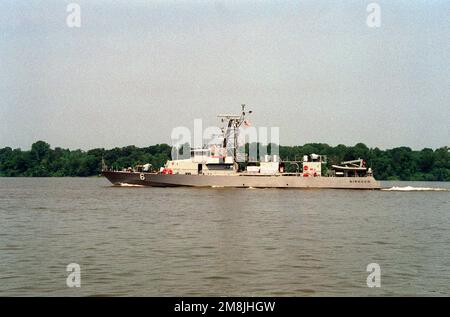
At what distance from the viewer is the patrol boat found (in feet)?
252

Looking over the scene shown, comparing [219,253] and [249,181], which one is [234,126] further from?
[219,253]

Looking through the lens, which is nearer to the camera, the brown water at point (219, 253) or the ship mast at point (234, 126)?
the brown water at point (219, 253)

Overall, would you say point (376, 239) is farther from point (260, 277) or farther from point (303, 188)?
point (303, 188)

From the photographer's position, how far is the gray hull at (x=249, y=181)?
250 feet

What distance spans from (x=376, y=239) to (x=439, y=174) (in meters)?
126

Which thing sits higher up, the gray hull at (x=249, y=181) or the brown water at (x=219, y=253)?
the gray hull at (x=249, y=181)

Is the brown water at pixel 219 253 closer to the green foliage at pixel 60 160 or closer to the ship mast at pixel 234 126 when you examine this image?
the ship mast at pixel 234 126

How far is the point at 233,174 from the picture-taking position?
77062mm

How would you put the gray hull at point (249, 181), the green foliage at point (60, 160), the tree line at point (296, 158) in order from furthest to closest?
the green foliage at point (60, 160)
the tree line at point (296, 158)
the gray hull at point (249, 181)

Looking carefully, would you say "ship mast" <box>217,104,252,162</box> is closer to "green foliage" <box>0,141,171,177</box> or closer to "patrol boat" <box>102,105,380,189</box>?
"patrol boat" <box>102,105,380,189</box>

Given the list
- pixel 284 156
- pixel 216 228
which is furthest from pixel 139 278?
pixel 284 156

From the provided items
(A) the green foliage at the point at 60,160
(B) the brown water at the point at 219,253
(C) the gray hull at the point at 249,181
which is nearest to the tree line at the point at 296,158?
(A) the green foliage at the point at 60,160

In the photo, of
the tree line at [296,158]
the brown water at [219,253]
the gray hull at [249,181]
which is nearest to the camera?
the brown water at [219,253]

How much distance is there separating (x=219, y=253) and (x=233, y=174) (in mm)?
55064
